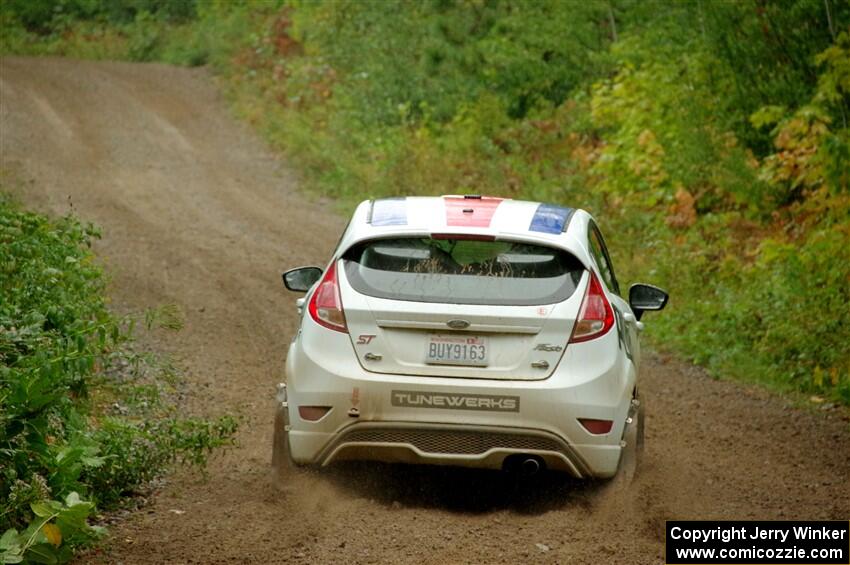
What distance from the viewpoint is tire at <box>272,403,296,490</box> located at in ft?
22.8

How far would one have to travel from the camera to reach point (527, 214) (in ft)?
23.4

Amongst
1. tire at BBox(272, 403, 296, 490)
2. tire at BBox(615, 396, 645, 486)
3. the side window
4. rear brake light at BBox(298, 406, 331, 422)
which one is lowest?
tire at BBox(272, 403, 296, 490)

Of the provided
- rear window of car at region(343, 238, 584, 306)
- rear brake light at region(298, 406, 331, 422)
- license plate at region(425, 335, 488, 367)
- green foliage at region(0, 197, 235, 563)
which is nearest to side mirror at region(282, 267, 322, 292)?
green foliage at region(0, 197, 235, 563)

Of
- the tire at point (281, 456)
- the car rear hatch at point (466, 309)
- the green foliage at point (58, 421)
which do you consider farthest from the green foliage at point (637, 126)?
the green foliage at point (58, 421)

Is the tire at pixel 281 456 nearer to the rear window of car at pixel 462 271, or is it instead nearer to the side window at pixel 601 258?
the rear window of car at pixel 462 271

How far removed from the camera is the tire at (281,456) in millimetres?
6938

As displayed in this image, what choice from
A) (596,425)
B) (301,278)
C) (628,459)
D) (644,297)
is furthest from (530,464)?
(301,278)

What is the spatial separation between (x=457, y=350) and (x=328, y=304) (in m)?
0.75

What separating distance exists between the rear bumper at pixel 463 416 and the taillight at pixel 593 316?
0.05 m

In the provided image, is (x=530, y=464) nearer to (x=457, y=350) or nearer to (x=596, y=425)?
(x=596, y=425)

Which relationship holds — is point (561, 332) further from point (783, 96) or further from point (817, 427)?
point (783, 96)

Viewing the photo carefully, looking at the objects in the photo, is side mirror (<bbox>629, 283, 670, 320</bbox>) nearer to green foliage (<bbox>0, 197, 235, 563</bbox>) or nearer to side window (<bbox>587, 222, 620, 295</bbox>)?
side window (<bbox>587, 222, 620, 295</bbox>)

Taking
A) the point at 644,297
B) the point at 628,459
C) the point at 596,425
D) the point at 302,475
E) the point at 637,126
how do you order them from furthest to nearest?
the point at 637,126 < the point at 644,297 < the point at 302,475 < the point at 628,459 < the point at 596,425

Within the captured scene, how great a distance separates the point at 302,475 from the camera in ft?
22.9
